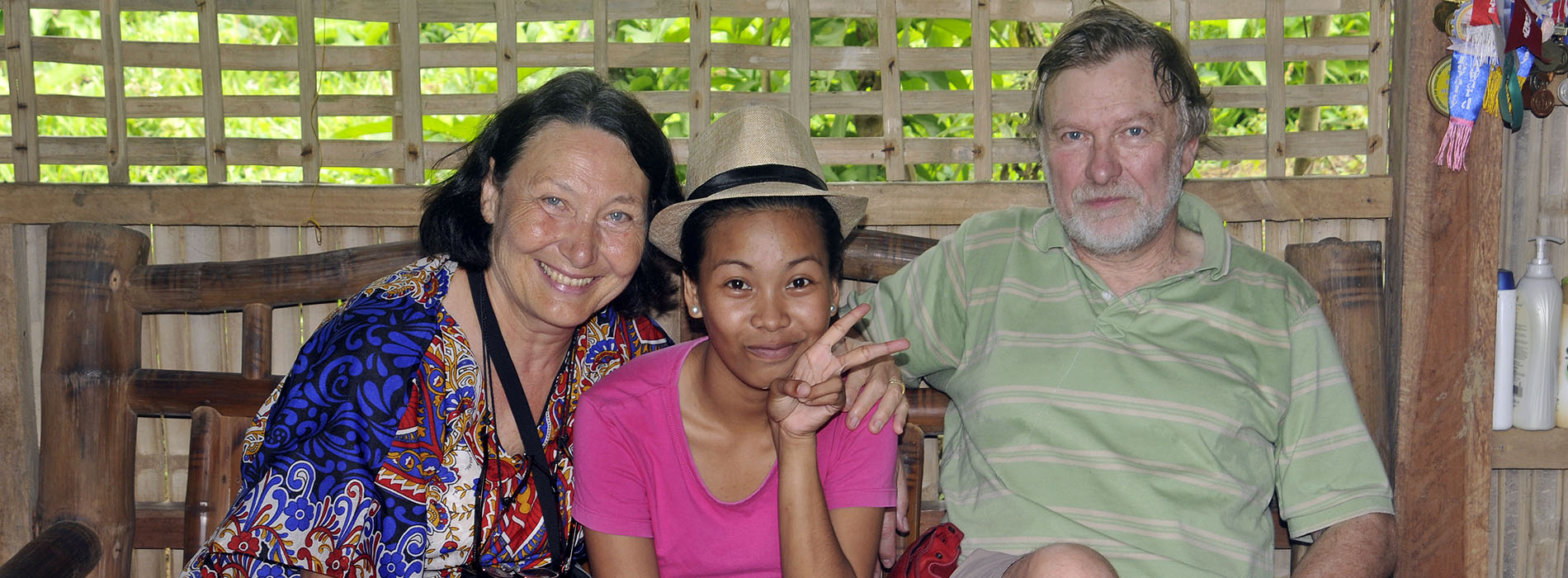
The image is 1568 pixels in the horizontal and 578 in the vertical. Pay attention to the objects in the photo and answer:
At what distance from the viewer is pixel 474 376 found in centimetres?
216

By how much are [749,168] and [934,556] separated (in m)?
0.77

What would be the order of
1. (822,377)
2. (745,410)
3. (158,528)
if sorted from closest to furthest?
(822,377)
(745,410)
(158,528)

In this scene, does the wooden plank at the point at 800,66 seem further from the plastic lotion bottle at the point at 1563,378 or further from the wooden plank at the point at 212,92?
the plastic lotion bottle at the point at 1563,378

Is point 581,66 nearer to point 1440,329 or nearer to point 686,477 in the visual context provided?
point 686,477

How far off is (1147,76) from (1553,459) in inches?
51.2

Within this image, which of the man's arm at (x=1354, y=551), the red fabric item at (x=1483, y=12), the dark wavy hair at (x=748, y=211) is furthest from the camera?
the red fabric item at (x=1483, y=12)

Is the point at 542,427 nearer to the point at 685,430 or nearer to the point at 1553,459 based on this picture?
the point at 685,430

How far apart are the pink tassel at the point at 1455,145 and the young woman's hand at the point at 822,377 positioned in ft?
4.38

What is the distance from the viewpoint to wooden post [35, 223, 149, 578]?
2441 mm

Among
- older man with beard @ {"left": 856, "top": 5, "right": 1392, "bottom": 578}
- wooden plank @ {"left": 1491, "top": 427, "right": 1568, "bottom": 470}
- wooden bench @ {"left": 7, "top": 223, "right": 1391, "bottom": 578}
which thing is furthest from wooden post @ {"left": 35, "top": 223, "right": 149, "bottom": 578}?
wooden plank @ {"left": 1491, "top": 427, "right": 1568, "bottom": 470}

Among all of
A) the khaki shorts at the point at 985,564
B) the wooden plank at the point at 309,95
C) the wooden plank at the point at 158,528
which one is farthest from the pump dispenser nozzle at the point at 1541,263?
the wooden plank at the point at 158,528

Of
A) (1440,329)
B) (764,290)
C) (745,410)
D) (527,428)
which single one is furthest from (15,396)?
(1440,329)

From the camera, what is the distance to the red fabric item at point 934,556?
201 centimetres

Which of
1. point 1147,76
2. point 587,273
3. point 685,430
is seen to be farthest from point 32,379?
point 1147,76
